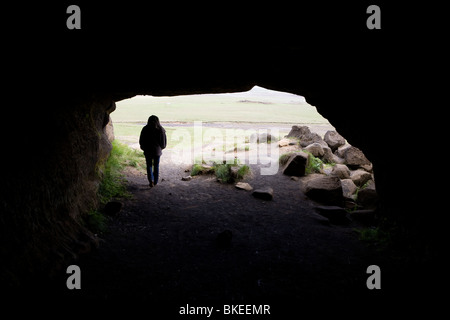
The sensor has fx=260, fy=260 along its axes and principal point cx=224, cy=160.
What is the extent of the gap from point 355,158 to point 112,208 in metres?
11.2

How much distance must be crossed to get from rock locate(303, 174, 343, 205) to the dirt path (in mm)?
406

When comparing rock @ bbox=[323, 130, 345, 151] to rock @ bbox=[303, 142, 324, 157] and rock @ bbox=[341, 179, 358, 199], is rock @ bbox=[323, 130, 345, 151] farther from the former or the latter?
rock @ bbox=[341, 179, 358, 199]

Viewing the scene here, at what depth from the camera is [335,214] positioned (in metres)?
Result: 7.59

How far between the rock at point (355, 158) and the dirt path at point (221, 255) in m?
5.42

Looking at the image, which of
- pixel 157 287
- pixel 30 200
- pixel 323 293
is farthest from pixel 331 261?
pixel 30 200

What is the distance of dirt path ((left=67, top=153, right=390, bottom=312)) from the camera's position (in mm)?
4227

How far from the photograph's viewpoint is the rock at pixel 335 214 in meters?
7.40

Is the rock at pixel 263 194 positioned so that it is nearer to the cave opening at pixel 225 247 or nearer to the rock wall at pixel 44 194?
the cave opening at pixel 225 247

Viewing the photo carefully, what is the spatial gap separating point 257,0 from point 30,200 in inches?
193

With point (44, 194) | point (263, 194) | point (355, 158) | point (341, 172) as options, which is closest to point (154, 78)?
point (44, 194)

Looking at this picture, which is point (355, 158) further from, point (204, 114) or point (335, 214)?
point (204, 114)

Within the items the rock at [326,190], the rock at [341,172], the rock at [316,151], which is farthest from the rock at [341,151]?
the rock at [326,190]
